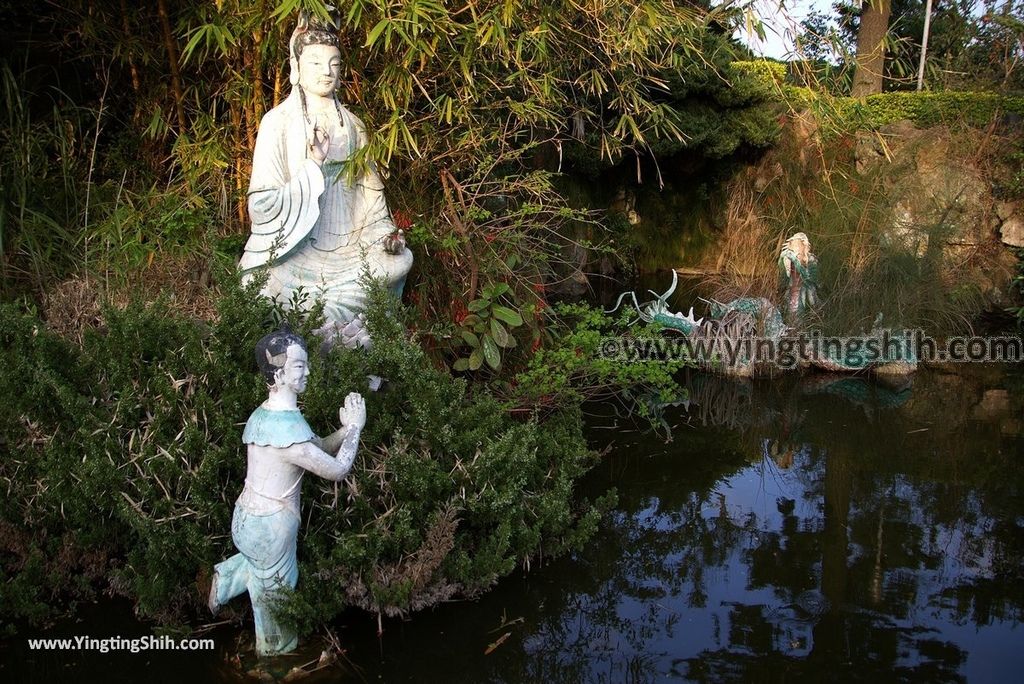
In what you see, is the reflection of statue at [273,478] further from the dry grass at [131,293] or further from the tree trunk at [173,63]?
the tree trunk at [173,63]

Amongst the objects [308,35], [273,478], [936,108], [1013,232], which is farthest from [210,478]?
[936,108]

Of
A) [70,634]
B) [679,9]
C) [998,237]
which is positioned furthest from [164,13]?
[998,237]

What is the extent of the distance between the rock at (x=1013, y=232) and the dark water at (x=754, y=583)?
12.8 ft

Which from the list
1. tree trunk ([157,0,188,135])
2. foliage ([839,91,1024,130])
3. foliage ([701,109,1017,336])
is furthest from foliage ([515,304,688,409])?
foliage ([839,91,1024,130])

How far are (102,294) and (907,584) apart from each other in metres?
3.48

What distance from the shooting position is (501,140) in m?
4.72

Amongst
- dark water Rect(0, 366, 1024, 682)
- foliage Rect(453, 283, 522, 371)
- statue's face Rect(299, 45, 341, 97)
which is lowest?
dark water Rect(0, 366, 1024, 682)

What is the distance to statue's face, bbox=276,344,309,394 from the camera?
2551mm

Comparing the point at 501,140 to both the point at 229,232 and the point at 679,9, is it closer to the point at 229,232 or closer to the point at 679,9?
the point at 679,9

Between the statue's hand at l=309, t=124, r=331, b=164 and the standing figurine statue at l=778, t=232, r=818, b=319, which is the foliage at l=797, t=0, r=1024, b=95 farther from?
the statue's hand at l=309, t=124, r=331, b=164

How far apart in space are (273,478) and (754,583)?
1.79 m

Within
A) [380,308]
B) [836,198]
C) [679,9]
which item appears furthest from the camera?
[836,198]

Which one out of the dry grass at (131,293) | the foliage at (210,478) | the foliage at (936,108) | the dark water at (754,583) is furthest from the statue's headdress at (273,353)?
the foliage at (936,108)

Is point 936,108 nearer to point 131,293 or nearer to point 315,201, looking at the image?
point 315,201
